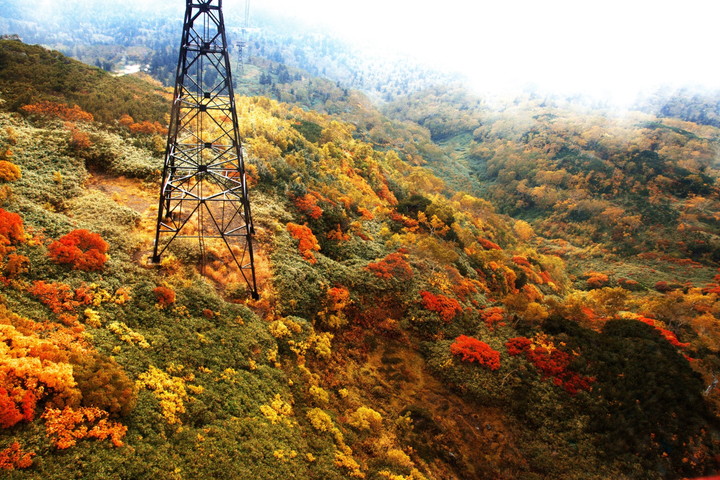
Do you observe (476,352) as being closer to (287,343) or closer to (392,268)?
(392,268)

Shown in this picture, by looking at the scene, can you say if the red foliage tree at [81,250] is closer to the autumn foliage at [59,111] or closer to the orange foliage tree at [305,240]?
the orange foliage tree at [305,240]

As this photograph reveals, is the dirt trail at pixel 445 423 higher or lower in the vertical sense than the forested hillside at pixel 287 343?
lower

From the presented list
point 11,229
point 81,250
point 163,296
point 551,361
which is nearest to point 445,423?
point 551,361

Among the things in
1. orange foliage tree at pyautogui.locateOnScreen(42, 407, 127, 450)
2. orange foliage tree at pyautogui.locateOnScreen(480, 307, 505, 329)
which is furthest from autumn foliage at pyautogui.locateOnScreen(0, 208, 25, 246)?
orange foliage tree at pyautogui.locateOnScreen(480, 307, 505, 329)

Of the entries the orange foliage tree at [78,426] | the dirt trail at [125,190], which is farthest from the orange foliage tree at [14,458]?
the dirt trail at [125,190]

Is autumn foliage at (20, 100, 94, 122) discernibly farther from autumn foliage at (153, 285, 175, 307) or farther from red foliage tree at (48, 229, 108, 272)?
autumn foliage at (153, 285, 175, 307)

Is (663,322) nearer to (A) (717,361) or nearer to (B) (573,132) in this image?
(A) (717,361)

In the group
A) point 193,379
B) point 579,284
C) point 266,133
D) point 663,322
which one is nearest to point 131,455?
point 193,379
